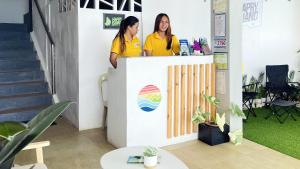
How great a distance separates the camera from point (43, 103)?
219 inches

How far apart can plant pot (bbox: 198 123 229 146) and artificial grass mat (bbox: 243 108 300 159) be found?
443mm

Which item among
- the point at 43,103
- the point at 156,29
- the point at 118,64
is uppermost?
the point at 156,29

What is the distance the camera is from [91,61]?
491cm

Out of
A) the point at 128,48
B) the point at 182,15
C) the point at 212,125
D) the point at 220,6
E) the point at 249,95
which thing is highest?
the point at 182,15

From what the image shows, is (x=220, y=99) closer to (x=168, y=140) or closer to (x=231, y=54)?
(x=231, y=54)

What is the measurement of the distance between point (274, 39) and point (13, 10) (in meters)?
6.10

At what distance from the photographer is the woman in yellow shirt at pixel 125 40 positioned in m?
4.26

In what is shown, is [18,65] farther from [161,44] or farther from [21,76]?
[161,44]

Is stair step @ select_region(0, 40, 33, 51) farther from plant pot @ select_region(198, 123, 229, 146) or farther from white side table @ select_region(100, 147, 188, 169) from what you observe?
white side table @ select_region(100, 147, 188, 169)

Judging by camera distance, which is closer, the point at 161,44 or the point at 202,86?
the point at 202,86

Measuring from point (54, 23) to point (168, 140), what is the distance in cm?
327

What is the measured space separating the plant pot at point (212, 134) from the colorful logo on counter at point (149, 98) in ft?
2.49

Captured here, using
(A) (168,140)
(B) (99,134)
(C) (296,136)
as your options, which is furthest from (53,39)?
(C) (296,136)

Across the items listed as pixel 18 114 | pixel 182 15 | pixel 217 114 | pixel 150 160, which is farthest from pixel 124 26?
pixel 150 160
